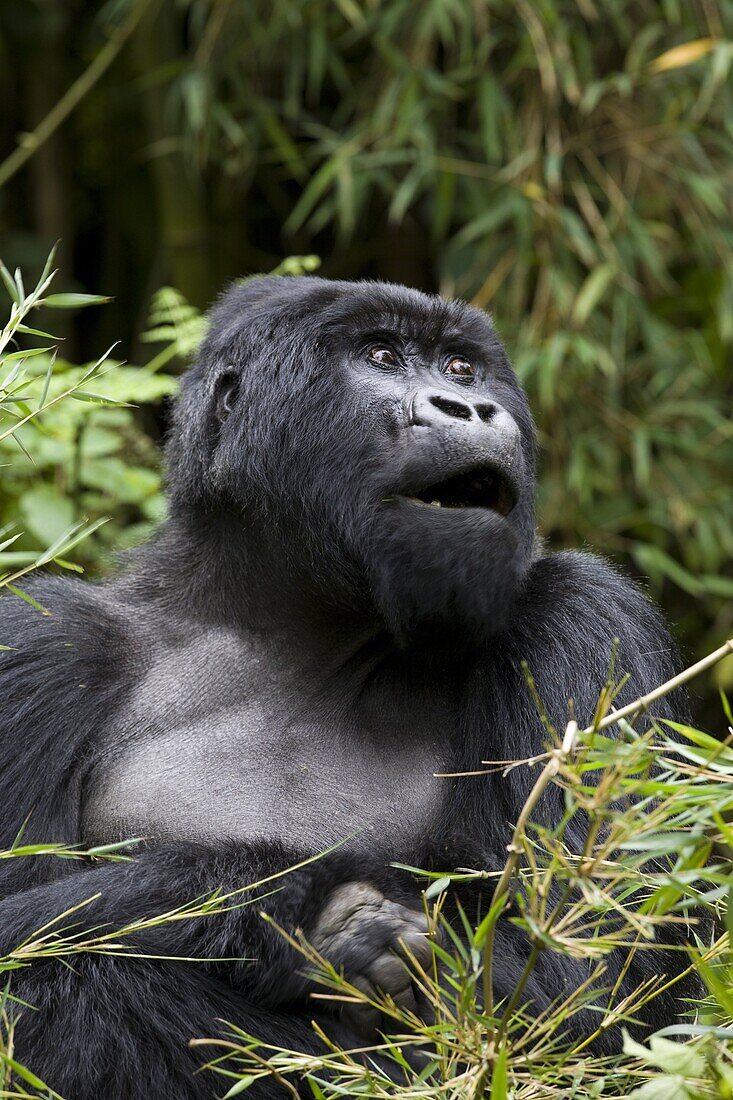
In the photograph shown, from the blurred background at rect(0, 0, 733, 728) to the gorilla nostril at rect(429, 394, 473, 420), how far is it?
2110 millimetres

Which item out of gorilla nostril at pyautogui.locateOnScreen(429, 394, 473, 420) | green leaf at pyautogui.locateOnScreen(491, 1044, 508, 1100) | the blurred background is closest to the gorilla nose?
gorilla nostril at pyautogui.locateOnScreen(429, 394, 473, 420)

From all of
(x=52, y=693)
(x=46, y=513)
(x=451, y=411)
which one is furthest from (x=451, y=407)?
(x=46, y=513)

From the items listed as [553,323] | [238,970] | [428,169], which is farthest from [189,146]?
[238,970]

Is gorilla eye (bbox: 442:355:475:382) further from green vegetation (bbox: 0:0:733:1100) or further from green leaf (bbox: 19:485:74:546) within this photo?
green leaf (bbox: 19:485:74:546)

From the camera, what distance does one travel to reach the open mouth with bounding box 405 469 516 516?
2824mm

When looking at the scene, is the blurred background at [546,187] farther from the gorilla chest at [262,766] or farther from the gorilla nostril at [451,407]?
the gorilla nostril at [451,407]

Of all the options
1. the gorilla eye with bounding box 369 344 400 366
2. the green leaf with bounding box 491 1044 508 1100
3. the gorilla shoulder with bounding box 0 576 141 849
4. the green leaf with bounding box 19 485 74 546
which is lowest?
the green leaf with bounding box 19 485 74 546

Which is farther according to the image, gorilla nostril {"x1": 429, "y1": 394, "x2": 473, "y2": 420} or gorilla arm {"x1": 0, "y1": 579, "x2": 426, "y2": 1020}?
gorilla nostril {"x1": 429, "y1": 394, "x2": 473, "y2": 420}

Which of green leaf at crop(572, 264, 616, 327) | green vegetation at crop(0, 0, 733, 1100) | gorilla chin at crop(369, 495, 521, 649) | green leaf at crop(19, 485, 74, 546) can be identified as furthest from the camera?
green vegetation at crop(0, 0, 733, 1100)

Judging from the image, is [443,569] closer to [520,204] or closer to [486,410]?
[486,410]

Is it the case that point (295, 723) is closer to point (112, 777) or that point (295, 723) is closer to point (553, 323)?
point (112, 777)

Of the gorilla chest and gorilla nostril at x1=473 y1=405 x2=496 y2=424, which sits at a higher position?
gorilla nostril at x1=473 y1=405 x2=496 y2=424

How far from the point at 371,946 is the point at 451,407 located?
3.61 feet

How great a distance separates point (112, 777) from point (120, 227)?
543 centimetres
